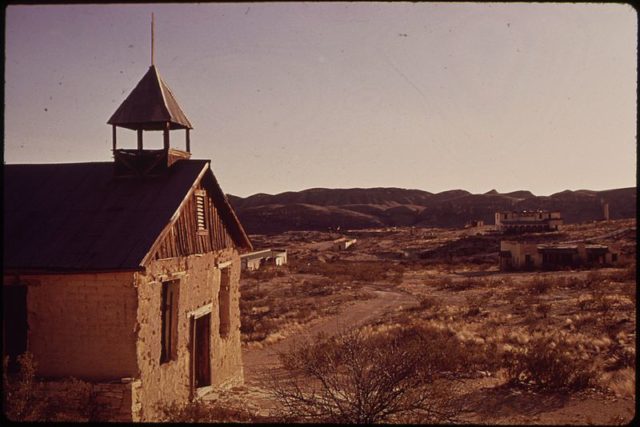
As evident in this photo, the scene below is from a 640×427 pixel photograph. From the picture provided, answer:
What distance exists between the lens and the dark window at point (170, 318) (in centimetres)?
1158

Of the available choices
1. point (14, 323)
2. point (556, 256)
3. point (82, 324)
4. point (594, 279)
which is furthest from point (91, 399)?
point (556, 256)

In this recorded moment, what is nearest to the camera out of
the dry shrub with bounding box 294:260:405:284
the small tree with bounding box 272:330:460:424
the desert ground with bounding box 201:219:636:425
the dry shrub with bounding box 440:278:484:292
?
the small tree with bounding box 272:330:460:424

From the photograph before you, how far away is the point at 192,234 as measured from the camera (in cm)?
1236

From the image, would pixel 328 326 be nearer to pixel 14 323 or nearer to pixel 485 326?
pixel 485 326

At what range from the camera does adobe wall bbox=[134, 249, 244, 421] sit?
400 inches

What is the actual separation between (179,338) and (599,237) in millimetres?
53325

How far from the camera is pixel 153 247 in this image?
9969 mm

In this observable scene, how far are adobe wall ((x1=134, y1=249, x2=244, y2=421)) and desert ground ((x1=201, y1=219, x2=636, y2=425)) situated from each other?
39.9 inches

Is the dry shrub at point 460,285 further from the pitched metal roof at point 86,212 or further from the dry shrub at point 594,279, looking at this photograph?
the pitched metal roof at point 86,212

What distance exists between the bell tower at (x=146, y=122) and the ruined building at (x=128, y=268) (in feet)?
0.09

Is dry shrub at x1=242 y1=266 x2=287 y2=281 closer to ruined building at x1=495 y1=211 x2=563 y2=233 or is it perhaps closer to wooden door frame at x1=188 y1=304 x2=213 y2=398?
ruined building at x1=495 y1=211 x2=563 y2=233

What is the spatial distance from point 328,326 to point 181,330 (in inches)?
526

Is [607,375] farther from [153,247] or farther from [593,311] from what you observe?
[153,247]

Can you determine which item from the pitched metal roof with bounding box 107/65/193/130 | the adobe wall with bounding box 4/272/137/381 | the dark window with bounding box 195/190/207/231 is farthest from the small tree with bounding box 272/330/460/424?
the pitched metal roof with bounding box 107/65/193/130
